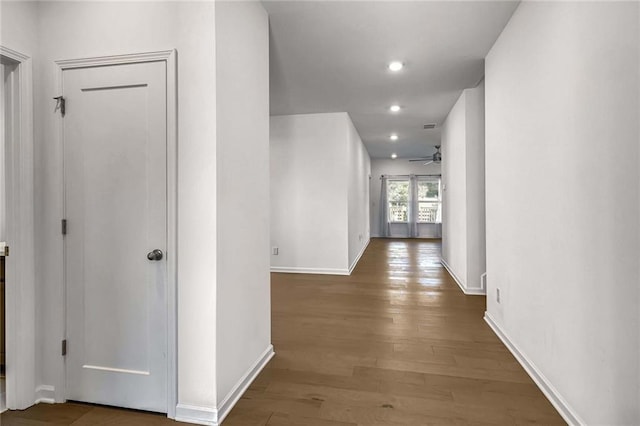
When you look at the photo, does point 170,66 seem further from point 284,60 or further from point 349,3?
point 284,60

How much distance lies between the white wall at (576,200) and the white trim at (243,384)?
6.10 feet

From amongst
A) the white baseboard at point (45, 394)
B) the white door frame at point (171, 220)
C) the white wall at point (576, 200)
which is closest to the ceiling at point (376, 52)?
the white wall at point (576, 200)

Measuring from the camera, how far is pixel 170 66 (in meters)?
1.82

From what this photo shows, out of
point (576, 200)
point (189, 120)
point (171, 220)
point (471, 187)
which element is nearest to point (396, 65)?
point (471, 187)

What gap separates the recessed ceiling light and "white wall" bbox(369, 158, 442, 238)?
787cm

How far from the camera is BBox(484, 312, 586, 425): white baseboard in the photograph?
1764mm

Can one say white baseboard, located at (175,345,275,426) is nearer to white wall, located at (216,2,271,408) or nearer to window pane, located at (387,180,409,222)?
white wall, located at (216,2,271,408)

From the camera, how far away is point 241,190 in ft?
6.89

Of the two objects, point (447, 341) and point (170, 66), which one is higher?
point (170, 66)

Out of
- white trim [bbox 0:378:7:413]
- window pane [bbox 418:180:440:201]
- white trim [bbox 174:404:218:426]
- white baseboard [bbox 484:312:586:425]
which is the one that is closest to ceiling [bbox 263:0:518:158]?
white baseboard [bbox 484:312:586:425]

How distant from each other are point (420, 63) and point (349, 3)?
1.40 m

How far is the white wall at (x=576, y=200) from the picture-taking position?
1384mm

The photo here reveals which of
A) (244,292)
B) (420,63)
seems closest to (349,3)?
(420,63)

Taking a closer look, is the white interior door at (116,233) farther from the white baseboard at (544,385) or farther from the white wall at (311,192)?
the white wall at (311,192)
